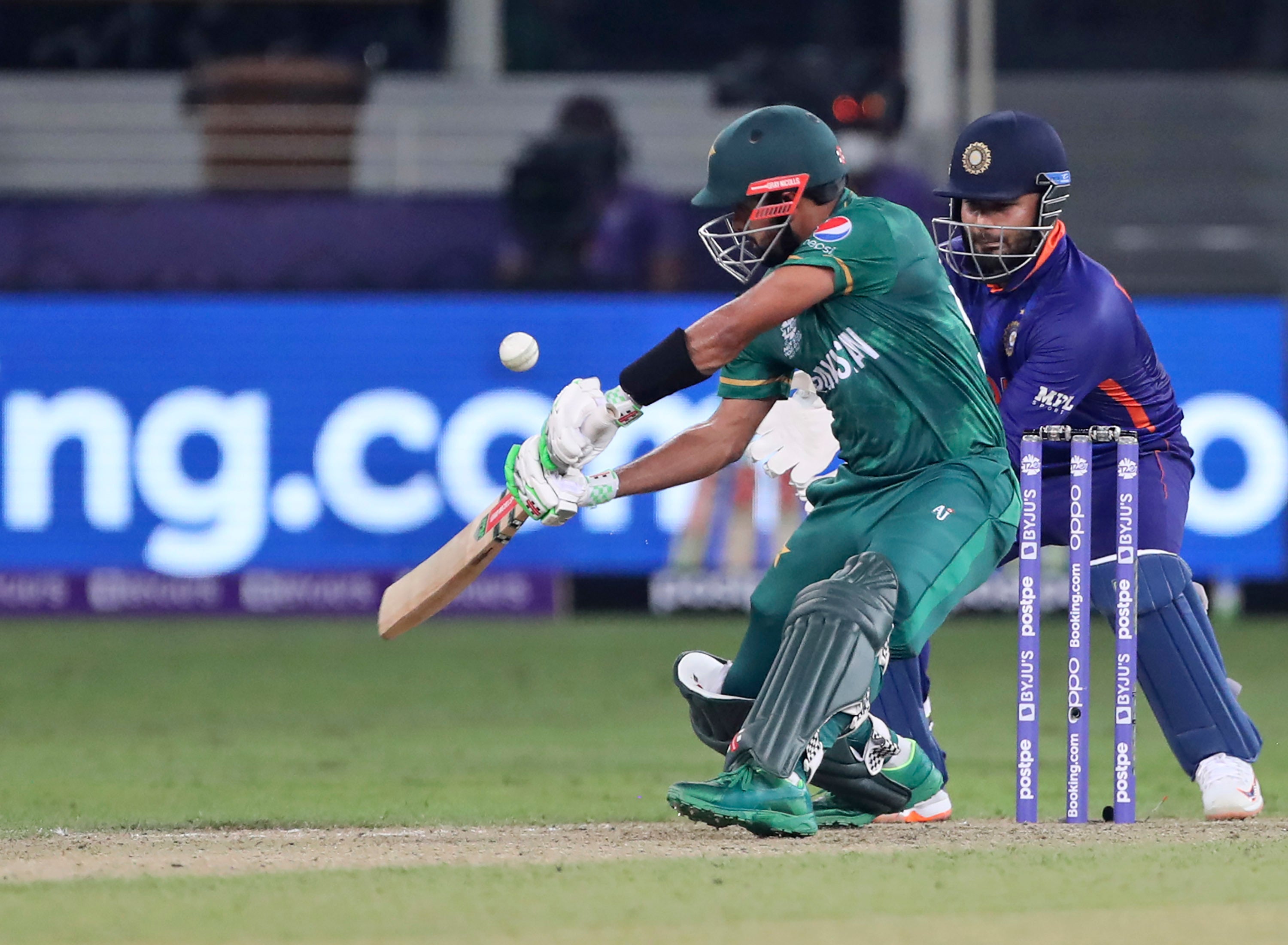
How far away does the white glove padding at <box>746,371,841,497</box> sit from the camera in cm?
594

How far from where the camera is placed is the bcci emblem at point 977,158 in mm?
5719

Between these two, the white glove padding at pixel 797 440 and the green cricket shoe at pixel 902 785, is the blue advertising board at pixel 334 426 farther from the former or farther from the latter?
the green cricket shoe at pixel 902 785

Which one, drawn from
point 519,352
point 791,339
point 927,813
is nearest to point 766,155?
point 791,339

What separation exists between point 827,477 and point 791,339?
17.2 inches

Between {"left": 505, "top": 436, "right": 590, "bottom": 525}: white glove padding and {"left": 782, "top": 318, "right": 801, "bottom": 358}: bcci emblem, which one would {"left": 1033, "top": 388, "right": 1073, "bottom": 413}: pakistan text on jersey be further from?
{"left": 505, "top": 436, "right": 590, "bottom": 525}: white glove padding

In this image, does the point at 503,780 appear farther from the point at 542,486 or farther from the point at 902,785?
the point at 542,486

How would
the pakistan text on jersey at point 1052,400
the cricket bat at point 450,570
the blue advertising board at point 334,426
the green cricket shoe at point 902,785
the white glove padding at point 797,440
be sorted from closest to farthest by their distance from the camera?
the cricket bat at point 450,570
the green cricket shoe at point 902,785
the pakistan text on jersey at point 1052,400
the white glove padding at point 797,440
the blue advertising board at point 334,426

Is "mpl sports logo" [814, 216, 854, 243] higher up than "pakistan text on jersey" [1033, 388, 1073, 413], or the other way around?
"mpl sports logo" [814, 216, 854, 243]

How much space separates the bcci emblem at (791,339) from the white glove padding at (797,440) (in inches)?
26.9

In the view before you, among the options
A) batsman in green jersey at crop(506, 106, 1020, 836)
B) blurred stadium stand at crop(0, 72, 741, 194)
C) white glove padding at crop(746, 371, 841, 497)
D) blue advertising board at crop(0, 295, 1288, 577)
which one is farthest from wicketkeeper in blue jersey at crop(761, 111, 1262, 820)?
blurred stadium stand at crop(0, 72, 741, 194)

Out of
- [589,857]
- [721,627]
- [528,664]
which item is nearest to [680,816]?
[589,857]

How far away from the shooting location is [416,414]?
11.9 m

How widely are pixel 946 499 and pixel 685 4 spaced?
11344mm

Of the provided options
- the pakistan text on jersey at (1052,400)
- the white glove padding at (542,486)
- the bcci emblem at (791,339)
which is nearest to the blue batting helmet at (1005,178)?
the pakistan text on jersey at (1052,400)
